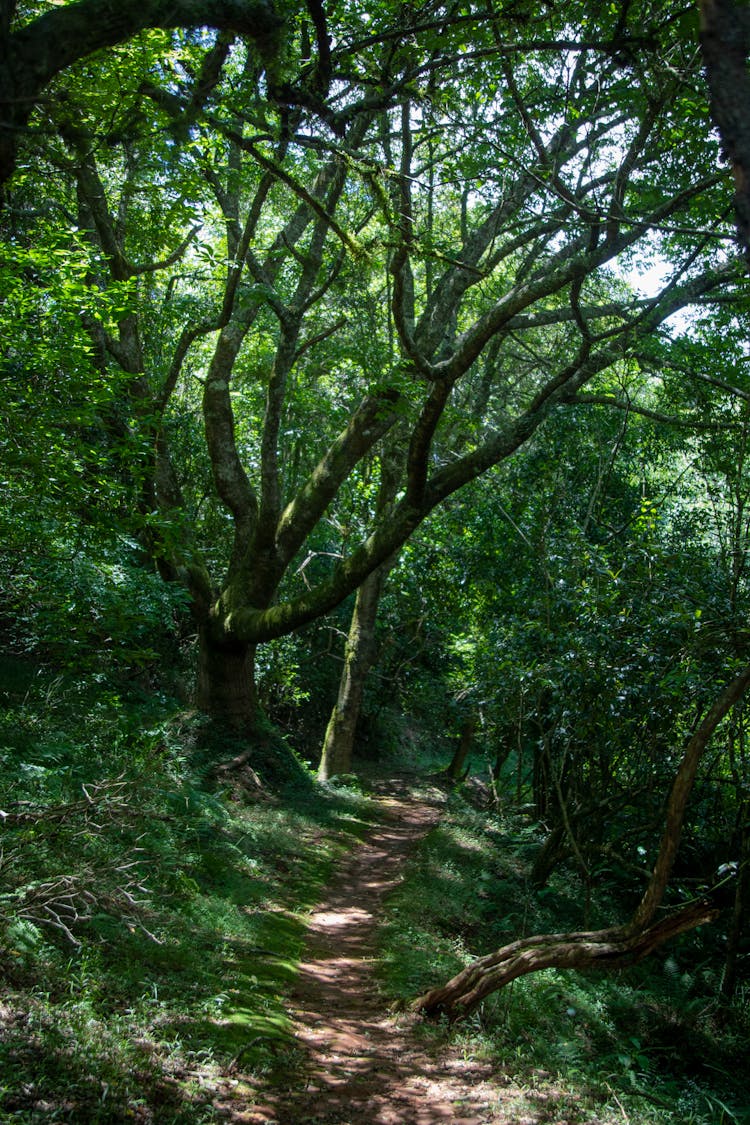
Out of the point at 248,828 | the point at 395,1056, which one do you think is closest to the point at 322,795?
the point at 248,828

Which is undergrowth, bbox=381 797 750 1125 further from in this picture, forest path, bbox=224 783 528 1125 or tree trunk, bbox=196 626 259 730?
tree trunk, bbox=196 626 259 730

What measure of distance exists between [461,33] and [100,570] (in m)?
5.76

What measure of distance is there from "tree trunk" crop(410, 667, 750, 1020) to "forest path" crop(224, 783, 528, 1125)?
381mm

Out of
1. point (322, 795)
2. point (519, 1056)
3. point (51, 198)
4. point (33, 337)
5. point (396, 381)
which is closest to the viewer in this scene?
point (519, 1056)

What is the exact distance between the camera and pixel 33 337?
628 centimetres

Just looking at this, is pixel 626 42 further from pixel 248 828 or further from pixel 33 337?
pixel 248 828

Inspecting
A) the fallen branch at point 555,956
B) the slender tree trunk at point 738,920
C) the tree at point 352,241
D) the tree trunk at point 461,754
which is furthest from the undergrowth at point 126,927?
the tree trunk at point 461,754

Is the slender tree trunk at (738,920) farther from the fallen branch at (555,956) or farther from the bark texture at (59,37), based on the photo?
the bark texture at (59,37)

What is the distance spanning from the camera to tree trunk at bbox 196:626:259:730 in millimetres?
12461

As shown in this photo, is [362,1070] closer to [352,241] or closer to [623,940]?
[623,940]

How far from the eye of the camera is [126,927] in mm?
5691

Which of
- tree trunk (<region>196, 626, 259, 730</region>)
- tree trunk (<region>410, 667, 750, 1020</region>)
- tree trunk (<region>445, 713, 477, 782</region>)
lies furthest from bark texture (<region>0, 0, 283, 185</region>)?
tree trunk (<region>445, 713, 477, 782</region>)

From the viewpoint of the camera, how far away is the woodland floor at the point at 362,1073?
4.59m

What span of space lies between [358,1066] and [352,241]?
22.0ft
